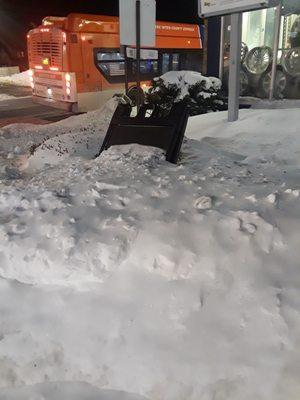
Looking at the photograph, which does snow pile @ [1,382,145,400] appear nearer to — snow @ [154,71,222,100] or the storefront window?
snow @ [154,71,222,100]

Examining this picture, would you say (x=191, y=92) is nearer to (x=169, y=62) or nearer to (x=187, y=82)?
(x=187, y=82)

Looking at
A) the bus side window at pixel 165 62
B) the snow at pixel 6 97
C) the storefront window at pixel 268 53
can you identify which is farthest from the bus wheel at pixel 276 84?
the snow at pixel 6 97

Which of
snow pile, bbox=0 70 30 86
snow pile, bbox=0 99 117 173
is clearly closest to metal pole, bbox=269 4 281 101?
snow pile, bbox=0 99 117 173

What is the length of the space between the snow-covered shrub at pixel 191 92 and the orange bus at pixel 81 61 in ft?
14.6

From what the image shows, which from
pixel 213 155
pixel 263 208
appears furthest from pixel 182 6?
pixel 263 208

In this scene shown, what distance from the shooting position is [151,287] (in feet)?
9.77

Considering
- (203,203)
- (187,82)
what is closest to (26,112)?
(187,82)

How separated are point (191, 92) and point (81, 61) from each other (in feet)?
17.8

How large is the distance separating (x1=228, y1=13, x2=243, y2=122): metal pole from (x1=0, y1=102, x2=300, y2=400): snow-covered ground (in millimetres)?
3646

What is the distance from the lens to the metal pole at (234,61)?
7246 mm

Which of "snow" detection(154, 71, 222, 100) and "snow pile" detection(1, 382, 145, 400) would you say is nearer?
"snow pile" detection(1, 382, 145, 400)

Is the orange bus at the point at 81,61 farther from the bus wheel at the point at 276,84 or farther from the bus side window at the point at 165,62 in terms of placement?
the bus wheel at the point at 276,84

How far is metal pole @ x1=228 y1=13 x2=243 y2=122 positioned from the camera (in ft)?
23.8

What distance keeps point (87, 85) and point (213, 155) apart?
9.15 metres
